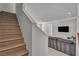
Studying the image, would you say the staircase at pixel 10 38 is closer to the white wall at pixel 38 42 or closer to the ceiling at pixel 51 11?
the white wall at pixel 38 42

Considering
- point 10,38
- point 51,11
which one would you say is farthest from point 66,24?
point 10,38

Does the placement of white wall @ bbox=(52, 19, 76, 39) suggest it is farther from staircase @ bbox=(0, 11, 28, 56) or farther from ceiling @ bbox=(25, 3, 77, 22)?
staircase @ bbox=(0, 11, 28, 56)

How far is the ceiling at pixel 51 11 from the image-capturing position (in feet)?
6.54

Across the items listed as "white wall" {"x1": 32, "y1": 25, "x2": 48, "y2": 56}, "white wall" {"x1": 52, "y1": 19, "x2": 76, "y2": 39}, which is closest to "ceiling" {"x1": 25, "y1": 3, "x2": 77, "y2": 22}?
"white wall" {"x1": 52, "y1": 19, "x2": 76, "y2": 39}

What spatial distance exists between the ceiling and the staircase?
2.65 ft

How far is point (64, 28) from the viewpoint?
6.85 ft

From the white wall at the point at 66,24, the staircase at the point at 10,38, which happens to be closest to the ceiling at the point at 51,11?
the white wall at the point at 66,24

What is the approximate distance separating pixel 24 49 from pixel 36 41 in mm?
584

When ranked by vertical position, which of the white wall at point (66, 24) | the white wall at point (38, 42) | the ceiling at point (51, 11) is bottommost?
the white wall at point (38, 42)

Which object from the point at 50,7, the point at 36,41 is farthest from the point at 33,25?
the point at 50,7

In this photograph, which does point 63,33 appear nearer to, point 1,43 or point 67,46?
point 1,43

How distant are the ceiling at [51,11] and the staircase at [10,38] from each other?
2.65ft

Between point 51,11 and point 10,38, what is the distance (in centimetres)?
132

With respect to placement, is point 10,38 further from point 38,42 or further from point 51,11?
point 51,11
